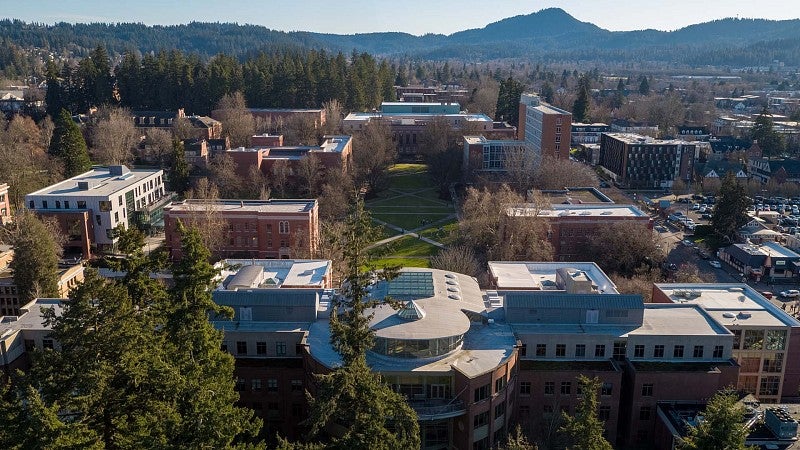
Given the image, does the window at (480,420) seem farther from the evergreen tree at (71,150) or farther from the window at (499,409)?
the evergreen tree at (71,150)

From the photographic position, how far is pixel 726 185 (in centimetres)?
6222

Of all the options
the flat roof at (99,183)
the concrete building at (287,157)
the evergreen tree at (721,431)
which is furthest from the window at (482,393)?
the concrete building at (287,157)

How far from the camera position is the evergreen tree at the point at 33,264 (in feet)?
128

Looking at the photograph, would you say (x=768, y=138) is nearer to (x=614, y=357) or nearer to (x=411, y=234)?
(x=411, y=234)

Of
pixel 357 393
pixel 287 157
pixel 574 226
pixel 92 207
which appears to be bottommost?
pixel 574 226

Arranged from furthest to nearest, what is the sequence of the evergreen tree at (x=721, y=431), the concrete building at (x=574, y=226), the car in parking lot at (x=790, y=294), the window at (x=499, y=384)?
the concrete building at (x=574, y=226) < the car in parking lot at (x=790, y=294) < the window at (x=499, y=384) < the evergreen tree at (x=721, y=431)

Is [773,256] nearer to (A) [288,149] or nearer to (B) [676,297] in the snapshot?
(B) [676,297]

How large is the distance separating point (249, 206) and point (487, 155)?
3476 centimetres

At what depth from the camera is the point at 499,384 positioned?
27.6 metres

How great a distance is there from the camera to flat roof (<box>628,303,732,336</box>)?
101 feet

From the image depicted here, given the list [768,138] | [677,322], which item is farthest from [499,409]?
[768,138]

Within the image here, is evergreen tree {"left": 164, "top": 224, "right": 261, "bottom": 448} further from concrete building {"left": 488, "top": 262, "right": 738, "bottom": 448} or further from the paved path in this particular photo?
the paved path

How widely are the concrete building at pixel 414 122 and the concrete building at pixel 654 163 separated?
16.3 metres

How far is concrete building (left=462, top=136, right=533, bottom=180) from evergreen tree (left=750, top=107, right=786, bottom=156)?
153 ft
